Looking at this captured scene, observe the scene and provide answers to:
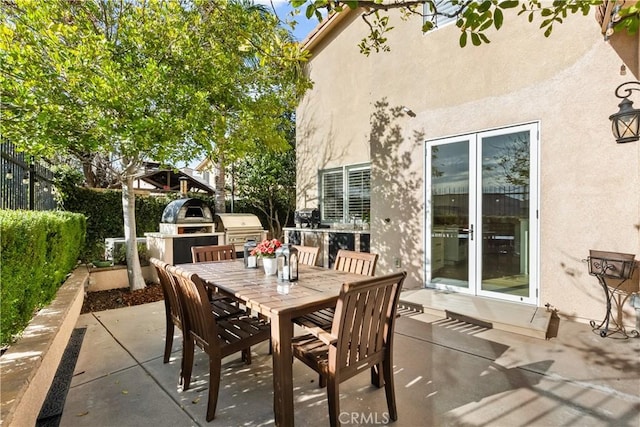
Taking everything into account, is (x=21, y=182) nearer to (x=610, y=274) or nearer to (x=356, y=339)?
(x=356, y=339)

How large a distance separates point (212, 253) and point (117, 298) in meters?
2.44

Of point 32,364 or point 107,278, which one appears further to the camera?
point 107,278

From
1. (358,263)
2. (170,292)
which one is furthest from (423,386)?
(170,292)

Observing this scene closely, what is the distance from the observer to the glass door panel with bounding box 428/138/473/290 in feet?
17.3

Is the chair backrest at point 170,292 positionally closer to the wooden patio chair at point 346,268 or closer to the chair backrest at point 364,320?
the wooden patio chair at point 346,268

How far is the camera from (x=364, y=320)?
7.62ft

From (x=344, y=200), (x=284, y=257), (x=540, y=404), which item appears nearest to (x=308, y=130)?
(x=344, y=200)

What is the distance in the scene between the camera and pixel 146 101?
4.56 metres

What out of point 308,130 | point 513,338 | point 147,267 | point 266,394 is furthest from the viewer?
point 308,130

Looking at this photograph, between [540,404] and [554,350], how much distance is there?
1261 mm

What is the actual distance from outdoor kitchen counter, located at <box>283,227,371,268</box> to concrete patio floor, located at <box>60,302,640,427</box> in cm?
310

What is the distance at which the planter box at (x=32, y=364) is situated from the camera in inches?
71.9

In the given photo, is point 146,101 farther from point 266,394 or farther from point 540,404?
point 540,404

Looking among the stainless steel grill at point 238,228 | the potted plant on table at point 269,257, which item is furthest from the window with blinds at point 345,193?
the potted plant on table at point 269,257
